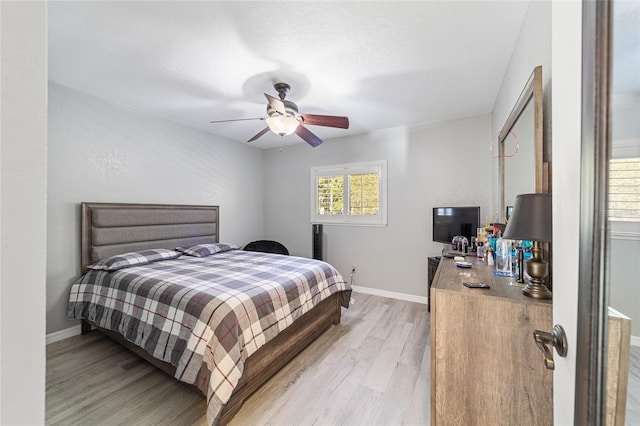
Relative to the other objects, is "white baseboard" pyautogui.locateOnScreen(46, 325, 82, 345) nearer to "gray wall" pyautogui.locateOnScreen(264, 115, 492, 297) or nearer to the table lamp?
"gray wall" pyautogui.locateOnScreen(264, 115, 492, 297)

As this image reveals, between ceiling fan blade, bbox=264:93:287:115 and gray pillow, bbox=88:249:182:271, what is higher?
ceiling fan blade, bbox=264:93:287:115

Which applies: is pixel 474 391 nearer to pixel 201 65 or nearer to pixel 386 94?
pixel 386 94

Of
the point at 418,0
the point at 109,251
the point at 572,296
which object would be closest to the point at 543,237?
the point at 572,296

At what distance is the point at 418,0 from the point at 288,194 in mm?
3555

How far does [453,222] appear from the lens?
120 inches

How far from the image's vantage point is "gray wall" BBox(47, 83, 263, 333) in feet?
8.15

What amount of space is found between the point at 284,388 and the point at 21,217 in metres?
1.96

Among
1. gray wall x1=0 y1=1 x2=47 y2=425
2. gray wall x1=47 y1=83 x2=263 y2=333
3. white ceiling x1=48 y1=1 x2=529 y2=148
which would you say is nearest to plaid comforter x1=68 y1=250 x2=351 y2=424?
gray wall x1=47 y1=83 x2=263 y2=333

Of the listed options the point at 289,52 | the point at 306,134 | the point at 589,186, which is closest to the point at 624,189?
the point at 589,186

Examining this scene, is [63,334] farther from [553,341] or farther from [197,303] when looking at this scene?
[553,341]

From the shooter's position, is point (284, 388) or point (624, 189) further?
point (284, 388)

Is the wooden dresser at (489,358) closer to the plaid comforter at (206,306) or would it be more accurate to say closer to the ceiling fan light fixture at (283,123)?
the plaid comforter at (206,306)

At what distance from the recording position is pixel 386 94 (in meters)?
2.65

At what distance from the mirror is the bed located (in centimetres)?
183
